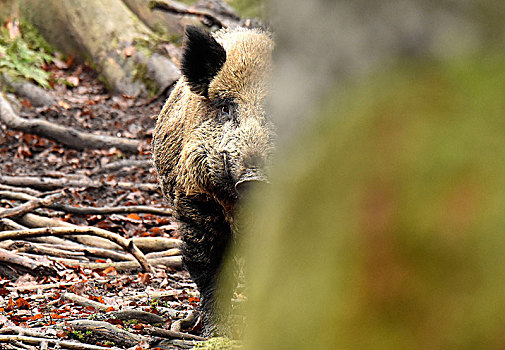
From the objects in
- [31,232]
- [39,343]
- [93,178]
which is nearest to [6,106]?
[93,178]

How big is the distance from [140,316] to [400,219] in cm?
446

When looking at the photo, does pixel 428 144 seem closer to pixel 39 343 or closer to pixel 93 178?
pixel 39 343

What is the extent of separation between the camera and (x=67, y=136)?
10.4 meters

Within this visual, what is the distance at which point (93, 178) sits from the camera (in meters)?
9.66

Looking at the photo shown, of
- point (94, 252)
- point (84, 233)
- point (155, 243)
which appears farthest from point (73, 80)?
point (84, 233)

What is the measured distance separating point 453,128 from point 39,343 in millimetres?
3805

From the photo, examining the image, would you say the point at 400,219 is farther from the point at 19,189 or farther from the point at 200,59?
the point at 19,189

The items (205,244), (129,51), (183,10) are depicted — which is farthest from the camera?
(183,10)

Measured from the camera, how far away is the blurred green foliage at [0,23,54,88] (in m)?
12.0

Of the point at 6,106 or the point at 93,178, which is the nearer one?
the point at 93,178

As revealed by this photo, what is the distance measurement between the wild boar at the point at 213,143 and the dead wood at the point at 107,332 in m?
0.83

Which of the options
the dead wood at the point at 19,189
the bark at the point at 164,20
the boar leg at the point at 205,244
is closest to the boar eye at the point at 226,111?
the boar leg at the point at 205,244

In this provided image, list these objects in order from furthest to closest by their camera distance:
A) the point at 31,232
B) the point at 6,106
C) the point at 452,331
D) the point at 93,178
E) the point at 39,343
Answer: the point at 6,106, the point at 93,178, the point at 31,232, the point at 39,343, the point at 452,331

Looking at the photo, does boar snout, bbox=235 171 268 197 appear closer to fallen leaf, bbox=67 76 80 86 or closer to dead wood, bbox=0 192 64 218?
dead wood, bbox=0 192 64 218
